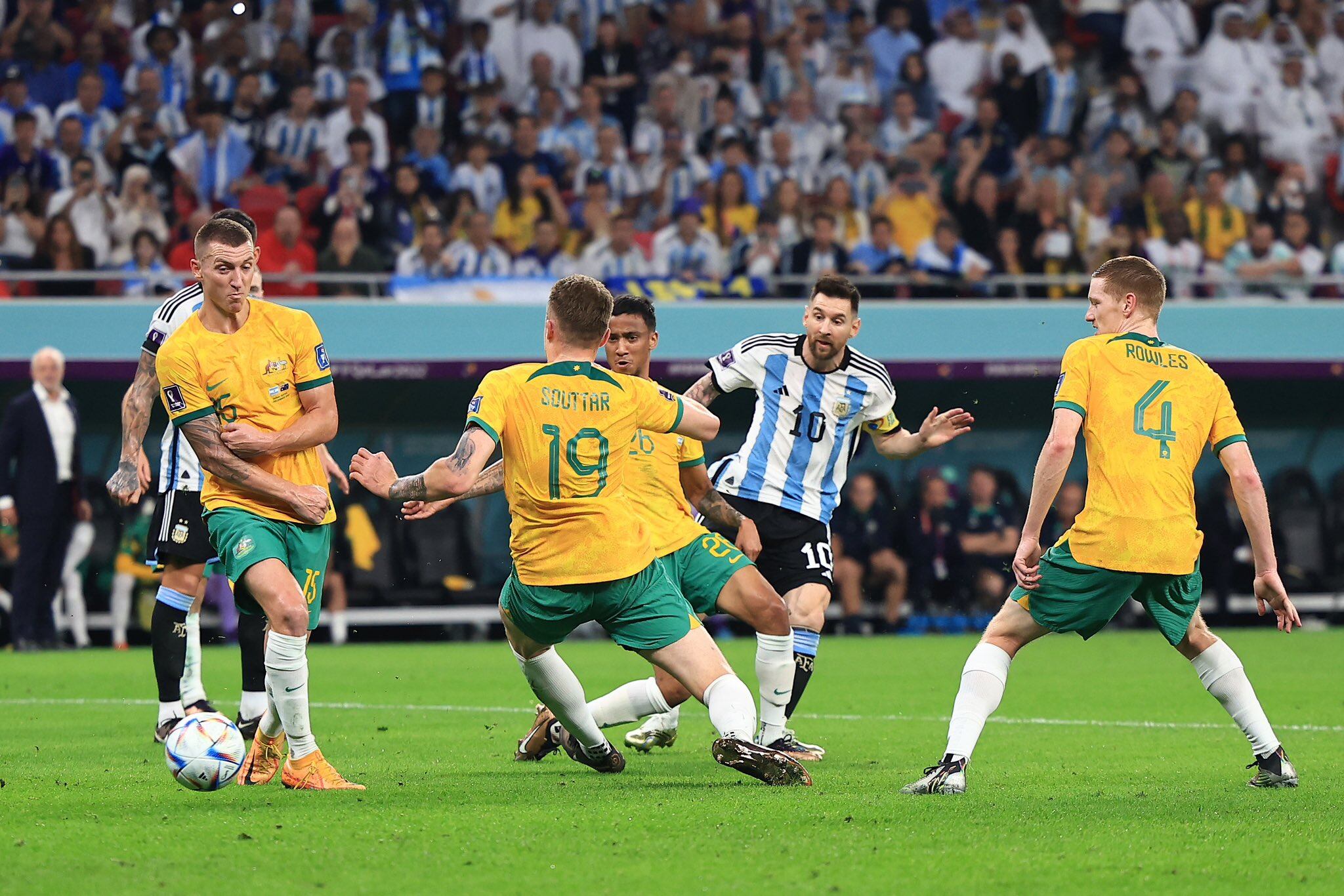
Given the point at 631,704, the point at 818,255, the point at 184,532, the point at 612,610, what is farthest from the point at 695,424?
the point at 818,255

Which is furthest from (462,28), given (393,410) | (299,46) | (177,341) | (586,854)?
(586,854)

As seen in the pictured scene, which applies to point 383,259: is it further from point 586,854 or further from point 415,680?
point 586,854

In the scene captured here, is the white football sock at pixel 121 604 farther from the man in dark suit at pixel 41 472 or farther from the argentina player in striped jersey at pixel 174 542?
the argentina player in striped jersey at pixel 174 542

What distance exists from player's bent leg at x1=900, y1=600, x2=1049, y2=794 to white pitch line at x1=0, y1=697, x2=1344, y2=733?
296 cm

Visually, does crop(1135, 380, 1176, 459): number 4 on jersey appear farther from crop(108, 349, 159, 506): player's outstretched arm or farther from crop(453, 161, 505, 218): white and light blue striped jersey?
crop(453, 161, 505, 218): white and light blue striped jersey

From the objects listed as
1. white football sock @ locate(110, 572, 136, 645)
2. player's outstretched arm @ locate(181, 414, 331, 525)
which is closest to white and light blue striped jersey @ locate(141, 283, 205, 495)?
player's outstretched arm @ locate(181, 414, 331, 525)

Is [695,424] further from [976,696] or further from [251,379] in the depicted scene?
[251,379]

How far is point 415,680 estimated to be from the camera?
1213 centimetres

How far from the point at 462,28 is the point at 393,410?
5045mm

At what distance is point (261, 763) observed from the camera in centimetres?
665

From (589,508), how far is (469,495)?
47 centimetres

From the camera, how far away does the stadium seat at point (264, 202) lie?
17094mm

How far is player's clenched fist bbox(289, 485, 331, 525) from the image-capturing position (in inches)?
251

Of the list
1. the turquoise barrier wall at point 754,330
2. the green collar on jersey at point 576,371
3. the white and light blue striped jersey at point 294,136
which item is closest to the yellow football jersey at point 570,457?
the green collar on jersey at point 576,371
